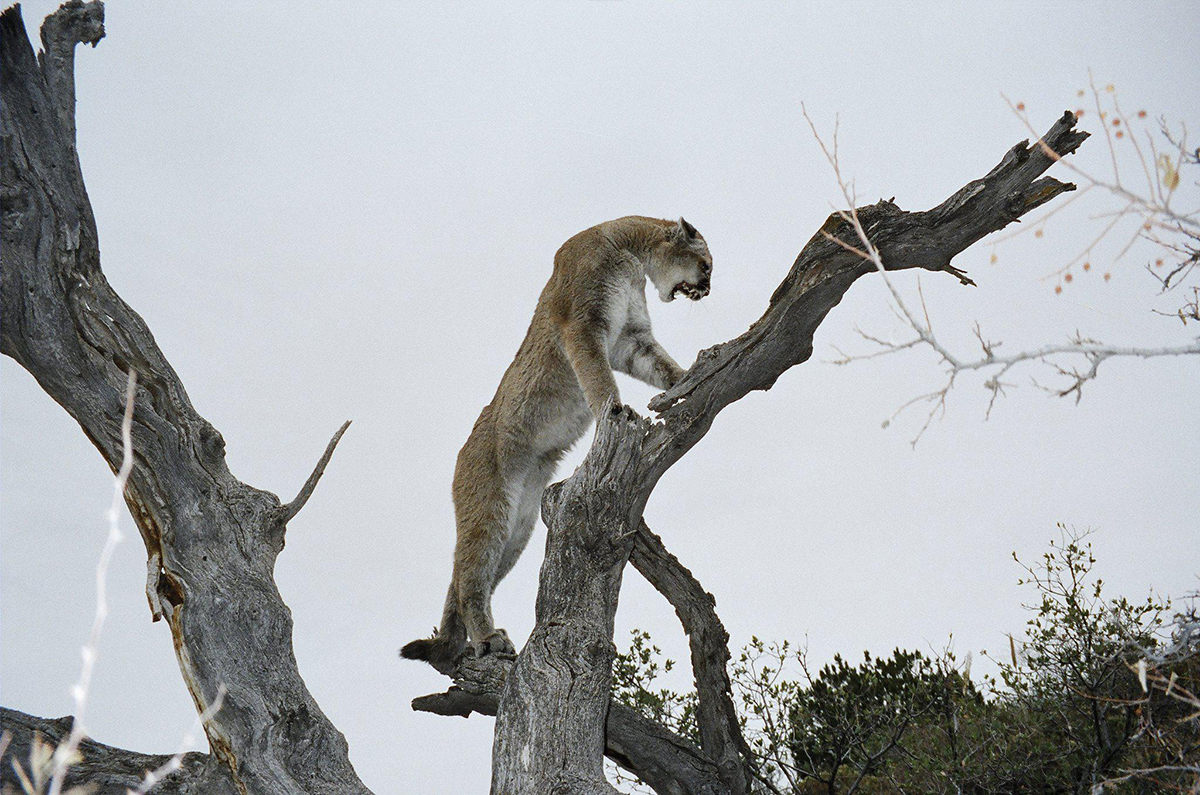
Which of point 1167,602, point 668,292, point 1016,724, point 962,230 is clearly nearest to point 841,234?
point 962,230

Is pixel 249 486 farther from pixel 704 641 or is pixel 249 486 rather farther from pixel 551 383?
pixel 704 641

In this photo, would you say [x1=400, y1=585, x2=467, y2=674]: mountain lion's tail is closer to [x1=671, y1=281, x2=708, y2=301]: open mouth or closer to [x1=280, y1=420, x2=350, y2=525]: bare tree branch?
[x1=280, y1=420, x2=350, y2=525]: bare tree branch

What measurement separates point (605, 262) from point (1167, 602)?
13.7 feet

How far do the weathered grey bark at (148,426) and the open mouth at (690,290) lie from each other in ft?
10.2

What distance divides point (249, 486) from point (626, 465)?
1.93 m

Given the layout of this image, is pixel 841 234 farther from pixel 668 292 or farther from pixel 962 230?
pixel 668 292

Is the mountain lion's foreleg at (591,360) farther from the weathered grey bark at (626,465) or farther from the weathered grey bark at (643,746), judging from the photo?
the weathered grey bark at (643,746)

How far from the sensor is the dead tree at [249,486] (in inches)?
161

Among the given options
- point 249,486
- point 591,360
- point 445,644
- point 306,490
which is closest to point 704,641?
point 445,644

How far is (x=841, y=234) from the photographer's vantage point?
4.57m

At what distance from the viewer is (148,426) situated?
4387mm

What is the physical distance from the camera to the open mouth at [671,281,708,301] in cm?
638

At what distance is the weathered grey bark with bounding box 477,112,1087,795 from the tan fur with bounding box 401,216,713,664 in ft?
2.79

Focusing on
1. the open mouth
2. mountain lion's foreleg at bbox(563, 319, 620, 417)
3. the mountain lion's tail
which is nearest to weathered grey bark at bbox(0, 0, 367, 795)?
the mountain lion's tail
